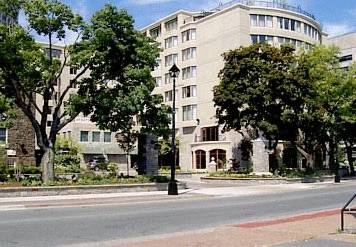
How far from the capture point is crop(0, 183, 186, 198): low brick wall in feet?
83.7

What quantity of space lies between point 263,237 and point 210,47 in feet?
207

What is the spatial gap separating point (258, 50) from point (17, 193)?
88.3 ft

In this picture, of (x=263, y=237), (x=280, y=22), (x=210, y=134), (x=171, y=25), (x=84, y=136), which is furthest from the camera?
(x=171, y=25)

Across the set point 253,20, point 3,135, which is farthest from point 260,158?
point 253,20

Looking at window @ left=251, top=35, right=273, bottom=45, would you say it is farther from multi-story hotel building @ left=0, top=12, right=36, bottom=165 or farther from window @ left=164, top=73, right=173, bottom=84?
multi-story hotel building @ left=0, top=12, right=36, bottom=165

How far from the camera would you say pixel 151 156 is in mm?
35812

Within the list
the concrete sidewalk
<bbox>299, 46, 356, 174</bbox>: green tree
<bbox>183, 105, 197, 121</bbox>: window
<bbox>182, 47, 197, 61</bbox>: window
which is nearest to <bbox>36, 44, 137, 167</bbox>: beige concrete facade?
<bbox>183, 105, 197, 121</bbox>: window

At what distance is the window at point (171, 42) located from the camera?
81.7 metres

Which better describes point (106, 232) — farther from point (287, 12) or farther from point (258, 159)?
point (287, 12)

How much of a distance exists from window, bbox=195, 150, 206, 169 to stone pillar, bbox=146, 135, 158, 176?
1398 inches

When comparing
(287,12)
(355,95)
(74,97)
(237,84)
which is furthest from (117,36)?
(287,12)

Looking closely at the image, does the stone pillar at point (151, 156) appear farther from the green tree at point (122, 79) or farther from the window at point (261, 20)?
the window at point (261, 20)

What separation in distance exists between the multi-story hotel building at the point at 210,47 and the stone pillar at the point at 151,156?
29833mm

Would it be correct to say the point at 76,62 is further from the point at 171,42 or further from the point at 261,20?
the point at 171,42
